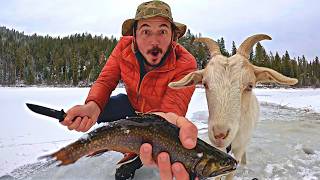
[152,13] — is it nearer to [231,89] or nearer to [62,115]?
[231,89]

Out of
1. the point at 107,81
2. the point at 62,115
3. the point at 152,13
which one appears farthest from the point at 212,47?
the point at 62,115

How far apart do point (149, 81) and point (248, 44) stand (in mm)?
1294

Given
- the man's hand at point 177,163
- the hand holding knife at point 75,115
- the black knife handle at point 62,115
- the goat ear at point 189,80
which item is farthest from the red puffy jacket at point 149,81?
the man's hand at point 177,163

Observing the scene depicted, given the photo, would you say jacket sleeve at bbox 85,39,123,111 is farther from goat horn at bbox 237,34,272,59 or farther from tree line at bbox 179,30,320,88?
tree line at bbox 179,30,320,88

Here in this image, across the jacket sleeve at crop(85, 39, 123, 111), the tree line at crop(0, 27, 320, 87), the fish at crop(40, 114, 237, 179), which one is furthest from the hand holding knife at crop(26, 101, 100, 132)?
the tree line at crop(0, 27, 320, 87)

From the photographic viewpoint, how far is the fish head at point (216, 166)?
6.31 ft

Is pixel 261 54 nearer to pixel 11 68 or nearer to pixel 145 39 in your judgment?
pixel 11 68

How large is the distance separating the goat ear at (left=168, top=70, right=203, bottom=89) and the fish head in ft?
5.10

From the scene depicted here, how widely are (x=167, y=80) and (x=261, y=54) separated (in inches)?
2909

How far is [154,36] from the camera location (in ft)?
11.9

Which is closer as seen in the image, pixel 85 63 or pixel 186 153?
pixel 186 153

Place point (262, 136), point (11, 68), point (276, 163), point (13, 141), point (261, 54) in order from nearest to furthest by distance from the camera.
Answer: point (276, 163), point (13, 141), point (262, 136), point (261, 54), point (11, 68)

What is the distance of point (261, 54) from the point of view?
7388cm

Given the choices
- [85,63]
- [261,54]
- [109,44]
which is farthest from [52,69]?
[261,54]
